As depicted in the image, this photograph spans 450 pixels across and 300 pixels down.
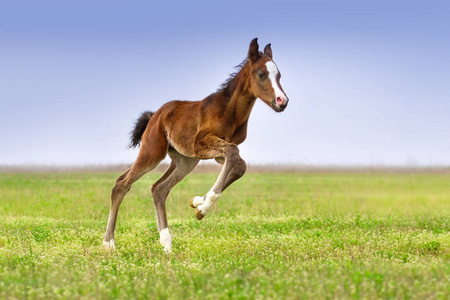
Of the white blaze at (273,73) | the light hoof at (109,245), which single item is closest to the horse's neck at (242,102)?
the white blaze at (273,73)

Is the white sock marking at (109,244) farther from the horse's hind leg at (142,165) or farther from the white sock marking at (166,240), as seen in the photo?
the white sock marking at (166,240)

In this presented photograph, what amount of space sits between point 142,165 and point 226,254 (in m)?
2.76

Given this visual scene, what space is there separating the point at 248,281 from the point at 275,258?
343cm

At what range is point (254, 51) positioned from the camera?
1146 cm

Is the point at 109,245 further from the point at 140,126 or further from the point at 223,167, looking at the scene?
the point at 223,167

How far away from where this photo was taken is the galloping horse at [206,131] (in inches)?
428

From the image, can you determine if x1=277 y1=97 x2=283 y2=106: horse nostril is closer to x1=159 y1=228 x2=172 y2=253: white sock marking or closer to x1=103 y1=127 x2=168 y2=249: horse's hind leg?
x1=103 y1=127 x2=168 y2=249: horse's hind leg

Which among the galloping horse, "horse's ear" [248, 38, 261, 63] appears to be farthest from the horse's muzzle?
"horse's ear" [248, 38, 261, 63]

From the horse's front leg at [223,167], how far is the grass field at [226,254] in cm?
100

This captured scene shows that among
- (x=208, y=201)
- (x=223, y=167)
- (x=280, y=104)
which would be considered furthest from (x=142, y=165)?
(x=280, y=104)

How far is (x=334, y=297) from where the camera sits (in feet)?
22.5

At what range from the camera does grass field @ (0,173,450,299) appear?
7297 mm

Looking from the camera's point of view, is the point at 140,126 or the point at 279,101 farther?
the point at 140,126

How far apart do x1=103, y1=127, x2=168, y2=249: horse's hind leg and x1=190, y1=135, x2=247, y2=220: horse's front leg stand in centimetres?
140
